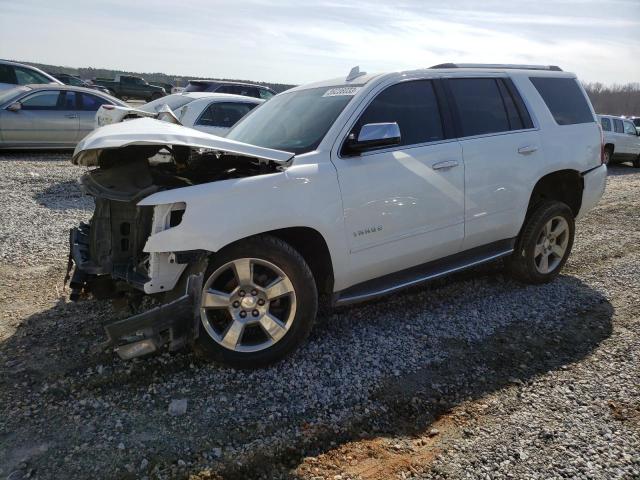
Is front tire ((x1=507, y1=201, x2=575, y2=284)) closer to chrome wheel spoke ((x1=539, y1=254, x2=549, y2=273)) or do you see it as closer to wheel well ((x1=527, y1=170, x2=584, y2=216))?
chrome wheel spoke ((x1=539, y1=254, x2=549, y2=273))

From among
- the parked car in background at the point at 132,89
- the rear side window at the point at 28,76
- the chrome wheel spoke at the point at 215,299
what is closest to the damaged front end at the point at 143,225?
the chrome wheel spoke at the point at 215,299

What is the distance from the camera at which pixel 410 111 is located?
4.09 metres

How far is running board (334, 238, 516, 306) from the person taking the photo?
3793 mm

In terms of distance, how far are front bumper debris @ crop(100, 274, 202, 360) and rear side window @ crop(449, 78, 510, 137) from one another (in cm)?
260

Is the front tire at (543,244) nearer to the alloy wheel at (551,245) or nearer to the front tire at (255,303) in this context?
the alloy wheel at (551,245)

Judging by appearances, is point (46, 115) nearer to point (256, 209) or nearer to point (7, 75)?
point (7, 75)

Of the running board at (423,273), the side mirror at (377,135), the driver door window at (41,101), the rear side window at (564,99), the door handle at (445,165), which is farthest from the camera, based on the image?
the driver door window at (41,101)

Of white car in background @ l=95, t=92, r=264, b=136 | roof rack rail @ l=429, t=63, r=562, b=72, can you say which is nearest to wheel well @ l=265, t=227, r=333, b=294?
roof rack rail @ l=429, t=63, r=562, b=72

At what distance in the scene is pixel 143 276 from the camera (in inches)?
128

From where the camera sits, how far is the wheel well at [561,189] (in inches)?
199

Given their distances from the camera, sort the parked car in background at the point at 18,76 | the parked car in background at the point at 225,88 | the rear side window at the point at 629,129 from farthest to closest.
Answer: the rear side window at the point at 629,129, the parked car in background at the point at 225,88, the parked car in background at the point at 18,76

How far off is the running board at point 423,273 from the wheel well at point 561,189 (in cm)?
59

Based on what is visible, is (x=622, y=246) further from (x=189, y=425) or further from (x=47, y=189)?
(x=47, y=189)

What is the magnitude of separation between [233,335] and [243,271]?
1.39 ft
